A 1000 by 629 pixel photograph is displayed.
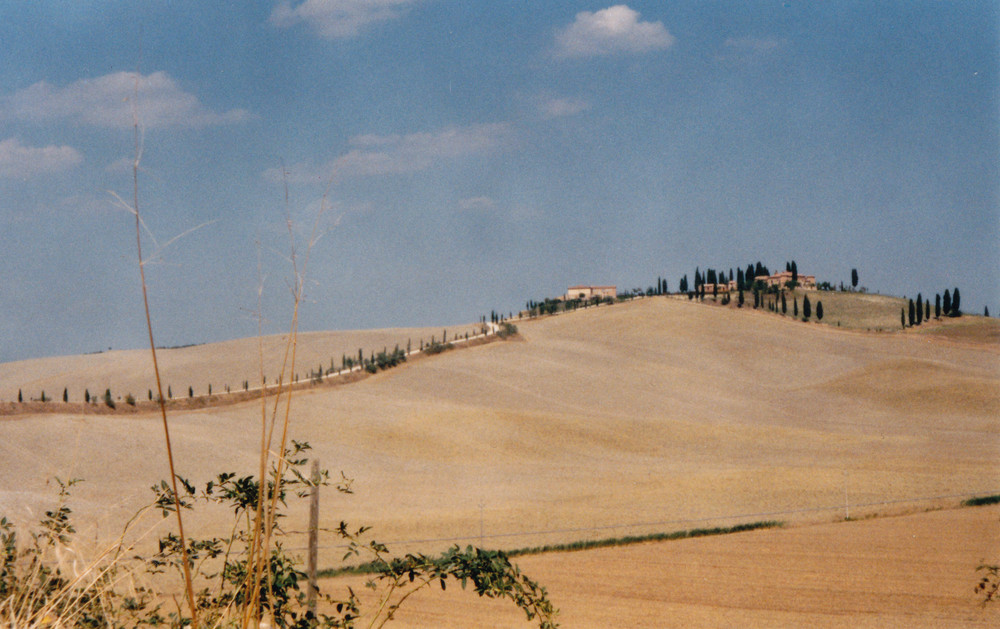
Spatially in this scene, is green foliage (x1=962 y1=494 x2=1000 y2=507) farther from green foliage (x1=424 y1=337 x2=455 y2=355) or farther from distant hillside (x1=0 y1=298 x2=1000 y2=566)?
green foliage (x1=424 y1=337 x2=455 y2=355)

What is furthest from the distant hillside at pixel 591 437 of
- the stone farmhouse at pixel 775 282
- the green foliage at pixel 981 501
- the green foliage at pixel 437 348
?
the stone farmhouse at pixel 775 282

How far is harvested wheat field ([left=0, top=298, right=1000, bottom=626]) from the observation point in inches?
733

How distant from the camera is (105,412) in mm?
35875

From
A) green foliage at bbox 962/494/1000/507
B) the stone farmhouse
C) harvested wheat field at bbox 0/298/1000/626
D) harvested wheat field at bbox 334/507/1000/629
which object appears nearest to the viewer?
harvested wheat field at bbox 334/507/1000/629

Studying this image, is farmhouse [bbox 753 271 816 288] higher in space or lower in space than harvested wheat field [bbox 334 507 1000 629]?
higher

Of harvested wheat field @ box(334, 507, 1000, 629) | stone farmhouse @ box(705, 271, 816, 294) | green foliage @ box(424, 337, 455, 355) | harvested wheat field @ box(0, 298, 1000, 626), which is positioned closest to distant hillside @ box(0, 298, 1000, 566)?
harvested wheat field @ box(0, 298, 1000, 626)

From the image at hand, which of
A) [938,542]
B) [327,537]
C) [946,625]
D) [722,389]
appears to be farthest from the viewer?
[722,389]

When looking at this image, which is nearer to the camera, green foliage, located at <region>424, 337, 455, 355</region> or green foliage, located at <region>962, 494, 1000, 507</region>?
green foliage, located at <region>962, 494, 1000, 507</region>

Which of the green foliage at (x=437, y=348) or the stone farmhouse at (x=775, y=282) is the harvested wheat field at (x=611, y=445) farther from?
the stone farmhouse at (x=775, y=282)

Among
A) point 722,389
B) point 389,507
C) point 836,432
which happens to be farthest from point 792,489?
point 722,389

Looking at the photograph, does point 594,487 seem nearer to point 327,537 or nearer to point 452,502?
point 452,502

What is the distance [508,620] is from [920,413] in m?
46.7

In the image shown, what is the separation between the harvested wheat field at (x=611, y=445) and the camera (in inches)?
733

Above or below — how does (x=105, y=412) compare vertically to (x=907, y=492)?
above
